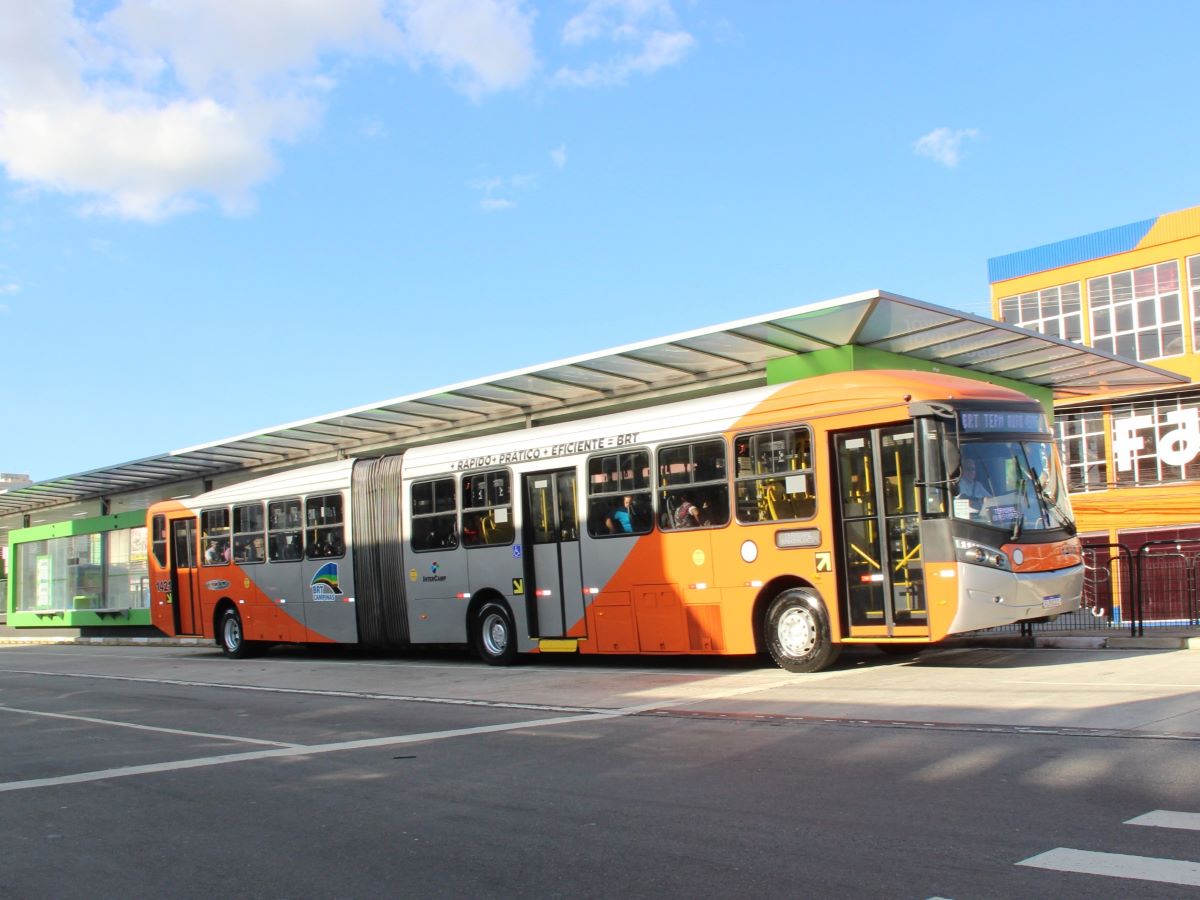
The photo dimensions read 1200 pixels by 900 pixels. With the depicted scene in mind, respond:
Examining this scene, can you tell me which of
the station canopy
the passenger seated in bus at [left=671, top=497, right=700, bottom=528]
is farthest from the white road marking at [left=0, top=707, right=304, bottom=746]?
the station canopy

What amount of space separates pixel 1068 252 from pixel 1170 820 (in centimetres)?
4271

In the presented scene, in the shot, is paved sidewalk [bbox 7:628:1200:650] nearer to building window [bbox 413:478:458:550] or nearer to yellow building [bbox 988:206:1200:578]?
building window [bbox 413:478:458:550]

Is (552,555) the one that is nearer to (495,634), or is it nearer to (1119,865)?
(495,634)

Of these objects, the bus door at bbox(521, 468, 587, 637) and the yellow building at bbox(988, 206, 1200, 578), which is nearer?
the bus door at bbox(521, 468, 587, 637)

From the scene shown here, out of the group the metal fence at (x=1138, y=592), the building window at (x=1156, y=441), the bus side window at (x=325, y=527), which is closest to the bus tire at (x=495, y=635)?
the bus side window at (x=325, y=527)

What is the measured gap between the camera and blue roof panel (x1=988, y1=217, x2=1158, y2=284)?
1652 inches

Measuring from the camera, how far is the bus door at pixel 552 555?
52.5ft

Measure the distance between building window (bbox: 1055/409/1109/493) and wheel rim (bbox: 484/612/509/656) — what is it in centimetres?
2966

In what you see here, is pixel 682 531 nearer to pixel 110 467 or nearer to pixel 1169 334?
pixel 110 467

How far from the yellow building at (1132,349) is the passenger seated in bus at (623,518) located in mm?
24480

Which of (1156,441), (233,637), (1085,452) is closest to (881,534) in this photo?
(233,637)

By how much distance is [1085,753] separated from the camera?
7523 millimetres

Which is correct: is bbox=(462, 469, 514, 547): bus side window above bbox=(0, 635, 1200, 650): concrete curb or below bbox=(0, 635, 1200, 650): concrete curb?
above

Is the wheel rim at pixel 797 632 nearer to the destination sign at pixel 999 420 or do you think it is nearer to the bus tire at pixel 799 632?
the bus tire at pixel 799 632
